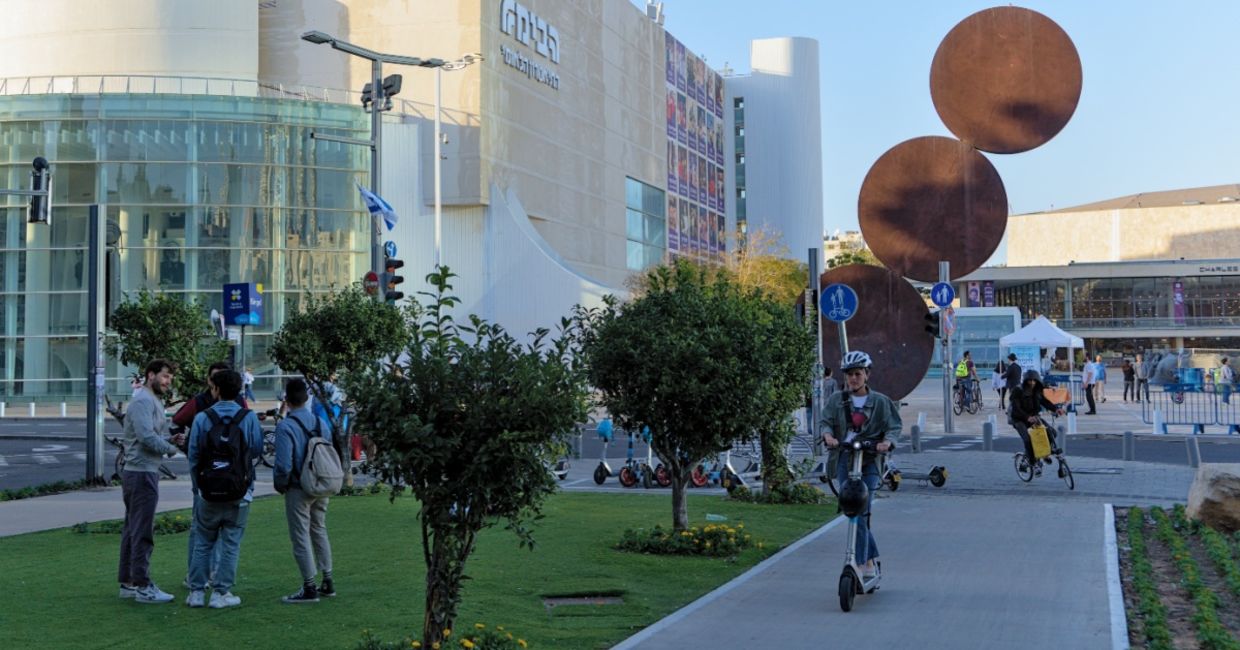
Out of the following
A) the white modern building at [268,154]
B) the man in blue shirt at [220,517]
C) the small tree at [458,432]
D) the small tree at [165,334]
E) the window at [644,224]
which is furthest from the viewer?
the window at [644,224]

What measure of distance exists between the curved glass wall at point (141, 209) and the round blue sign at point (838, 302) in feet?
107

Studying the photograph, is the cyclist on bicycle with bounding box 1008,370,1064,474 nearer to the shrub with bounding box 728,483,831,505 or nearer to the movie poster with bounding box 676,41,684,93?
the shrub with bounding box 728,483,831,505

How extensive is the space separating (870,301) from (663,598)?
1557cm

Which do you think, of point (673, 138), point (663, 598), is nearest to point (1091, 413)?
point (663, 598)

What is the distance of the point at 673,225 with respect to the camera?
3179 inches

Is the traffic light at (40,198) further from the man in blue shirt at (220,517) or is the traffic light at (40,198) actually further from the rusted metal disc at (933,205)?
the man in blue shirt at (220,517)

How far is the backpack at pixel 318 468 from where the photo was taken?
941 cm

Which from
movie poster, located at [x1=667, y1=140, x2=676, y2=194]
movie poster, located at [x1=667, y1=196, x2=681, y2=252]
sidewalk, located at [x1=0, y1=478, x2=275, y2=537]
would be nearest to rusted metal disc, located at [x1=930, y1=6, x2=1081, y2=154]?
sidewalk, located at [x1=0, y1=478, x2=275, y2=537]

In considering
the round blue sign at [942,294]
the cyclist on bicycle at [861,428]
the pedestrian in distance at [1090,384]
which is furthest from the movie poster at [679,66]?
the cyclist on bicycle at [861,428]

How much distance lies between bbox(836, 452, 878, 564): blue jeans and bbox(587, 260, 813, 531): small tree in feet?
8.09

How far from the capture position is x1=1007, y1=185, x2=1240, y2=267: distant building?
111 m

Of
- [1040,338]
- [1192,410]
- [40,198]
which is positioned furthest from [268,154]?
[1192,410]

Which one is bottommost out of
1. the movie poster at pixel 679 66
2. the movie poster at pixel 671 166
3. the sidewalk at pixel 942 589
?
the sidewalk at pixel 942 589

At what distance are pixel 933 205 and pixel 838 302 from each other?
11.7 feet
